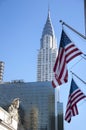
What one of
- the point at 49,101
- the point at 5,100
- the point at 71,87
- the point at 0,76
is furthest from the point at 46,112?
the point at 71,87

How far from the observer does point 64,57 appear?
66.2ft

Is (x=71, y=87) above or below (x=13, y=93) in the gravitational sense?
below

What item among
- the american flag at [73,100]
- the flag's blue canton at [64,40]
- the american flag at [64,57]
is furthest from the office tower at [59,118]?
the american flag at [64,57]

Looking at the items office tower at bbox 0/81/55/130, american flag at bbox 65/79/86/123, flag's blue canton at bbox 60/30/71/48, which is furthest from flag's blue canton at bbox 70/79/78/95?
office tower at bbox 0/81/55/130

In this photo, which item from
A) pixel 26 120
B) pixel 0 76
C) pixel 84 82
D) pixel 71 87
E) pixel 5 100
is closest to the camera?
pixel 84 82

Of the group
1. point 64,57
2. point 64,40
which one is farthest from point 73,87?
point 64,57

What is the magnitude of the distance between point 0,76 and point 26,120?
61.8 meters

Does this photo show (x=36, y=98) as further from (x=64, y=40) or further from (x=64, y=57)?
(x=64, y=57)

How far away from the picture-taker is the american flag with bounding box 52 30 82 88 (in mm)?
20125

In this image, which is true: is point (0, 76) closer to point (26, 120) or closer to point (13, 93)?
point (13, 93)

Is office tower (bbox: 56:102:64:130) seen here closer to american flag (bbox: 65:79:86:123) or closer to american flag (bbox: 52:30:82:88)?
american flag (bbox: 65:79:86:123)

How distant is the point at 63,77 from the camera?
66.3 ft

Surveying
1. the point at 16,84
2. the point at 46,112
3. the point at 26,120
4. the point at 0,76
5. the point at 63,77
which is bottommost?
the point at 63,77

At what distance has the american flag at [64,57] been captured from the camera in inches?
792
